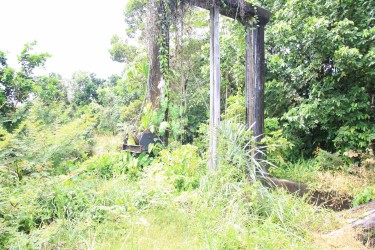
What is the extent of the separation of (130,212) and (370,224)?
75.5 inches

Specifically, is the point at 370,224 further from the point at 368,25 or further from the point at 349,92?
the point at 368,25

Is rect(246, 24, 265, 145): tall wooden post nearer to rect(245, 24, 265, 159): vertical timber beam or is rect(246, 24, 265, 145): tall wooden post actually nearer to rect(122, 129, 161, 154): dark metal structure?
rect(245, 24, 265, 159): vertical timber beam

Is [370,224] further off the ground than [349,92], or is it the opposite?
[349,92]

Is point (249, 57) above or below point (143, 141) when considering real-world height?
above

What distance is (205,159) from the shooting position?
116 inches

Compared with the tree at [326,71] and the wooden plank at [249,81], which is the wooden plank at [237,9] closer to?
the wooden plank at [249,81]

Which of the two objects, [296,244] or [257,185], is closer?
[296,244]

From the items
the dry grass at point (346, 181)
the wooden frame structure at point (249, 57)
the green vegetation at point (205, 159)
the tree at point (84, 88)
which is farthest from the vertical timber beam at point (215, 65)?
the tree at point (84, 88)

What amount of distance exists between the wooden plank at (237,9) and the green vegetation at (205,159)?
6.4 inches

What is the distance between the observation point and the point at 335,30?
3.84 m

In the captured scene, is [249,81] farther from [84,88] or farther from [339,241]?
[84,88]

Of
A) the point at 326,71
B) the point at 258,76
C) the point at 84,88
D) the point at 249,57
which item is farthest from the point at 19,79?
the point at 84,88

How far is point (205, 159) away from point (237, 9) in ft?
6.01

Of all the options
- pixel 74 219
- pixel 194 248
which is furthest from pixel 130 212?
pixel 194 248
